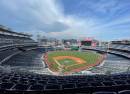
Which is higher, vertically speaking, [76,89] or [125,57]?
[76,89]

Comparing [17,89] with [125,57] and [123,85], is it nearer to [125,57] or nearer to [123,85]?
[123,85]

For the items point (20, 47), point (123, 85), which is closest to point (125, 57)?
point (20, 47)

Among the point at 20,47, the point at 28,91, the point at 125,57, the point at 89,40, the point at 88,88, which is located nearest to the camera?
the point at 28,91

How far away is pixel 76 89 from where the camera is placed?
11578 mm

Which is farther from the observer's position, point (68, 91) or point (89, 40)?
point (89, 40)

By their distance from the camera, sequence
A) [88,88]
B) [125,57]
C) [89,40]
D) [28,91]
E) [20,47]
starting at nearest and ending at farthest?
[28,91], [88,88], [125,57], [20,47], [89,40]

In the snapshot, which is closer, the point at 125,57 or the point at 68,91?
the point at 68,91

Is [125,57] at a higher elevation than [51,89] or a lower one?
lower

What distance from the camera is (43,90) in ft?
36.8

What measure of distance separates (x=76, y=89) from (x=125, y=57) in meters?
61.8

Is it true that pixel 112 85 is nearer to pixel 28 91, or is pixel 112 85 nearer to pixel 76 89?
pixel 76 89

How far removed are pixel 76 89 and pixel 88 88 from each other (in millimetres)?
779

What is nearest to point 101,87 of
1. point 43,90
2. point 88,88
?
point 88,88

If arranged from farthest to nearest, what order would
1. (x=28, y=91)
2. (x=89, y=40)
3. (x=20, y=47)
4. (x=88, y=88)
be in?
(x=89, y=40), (x=20, y=47), (x=88, y=88), (x=28, y=91)
